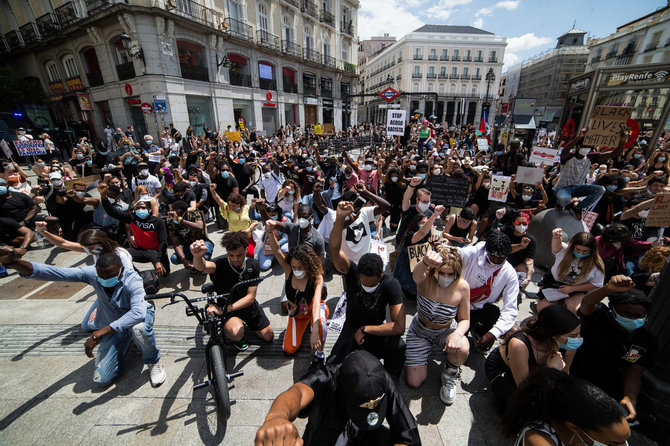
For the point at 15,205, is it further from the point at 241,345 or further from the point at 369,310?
the point at 369,310

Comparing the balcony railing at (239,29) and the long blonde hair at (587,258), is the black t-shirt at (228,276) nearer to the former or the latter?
the long blonde hair at (587,258)

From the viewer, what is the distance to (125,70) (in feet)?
60.6

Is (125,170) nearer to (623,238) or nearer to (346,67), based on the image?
(623,238)

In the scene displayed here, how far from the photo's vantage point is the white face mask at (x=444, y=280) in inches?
116

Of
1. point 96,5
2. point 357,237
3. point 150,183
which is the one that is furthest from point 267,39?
point 357,237

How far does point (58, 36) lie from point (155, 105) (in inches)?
444

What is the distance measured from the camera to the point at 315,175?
8.41 m

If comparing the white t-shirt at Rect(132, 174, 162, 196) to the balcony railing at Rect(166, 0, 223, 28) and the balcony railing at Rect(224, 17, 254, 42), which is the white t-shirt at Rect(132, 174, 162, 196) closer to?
the balcony railing at Rect(166, 0, 223, 28)

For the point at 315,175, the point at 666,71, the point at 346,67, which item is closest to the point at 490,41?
the point at 346,67

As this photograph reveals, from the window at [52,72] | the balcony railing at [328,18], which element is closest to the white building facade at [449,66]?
the balcony railing at [328,18]

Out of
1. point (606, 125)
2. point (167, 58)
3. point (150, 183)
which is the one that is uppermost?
point (167, 58)

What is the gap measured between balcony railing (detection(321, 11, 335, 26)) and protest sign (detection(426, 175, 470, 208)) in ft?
113

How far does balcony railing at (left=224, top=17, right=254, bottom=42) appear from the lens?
21531 millimetres

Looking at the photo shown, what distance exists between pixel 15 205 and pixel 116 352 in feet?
17.6
